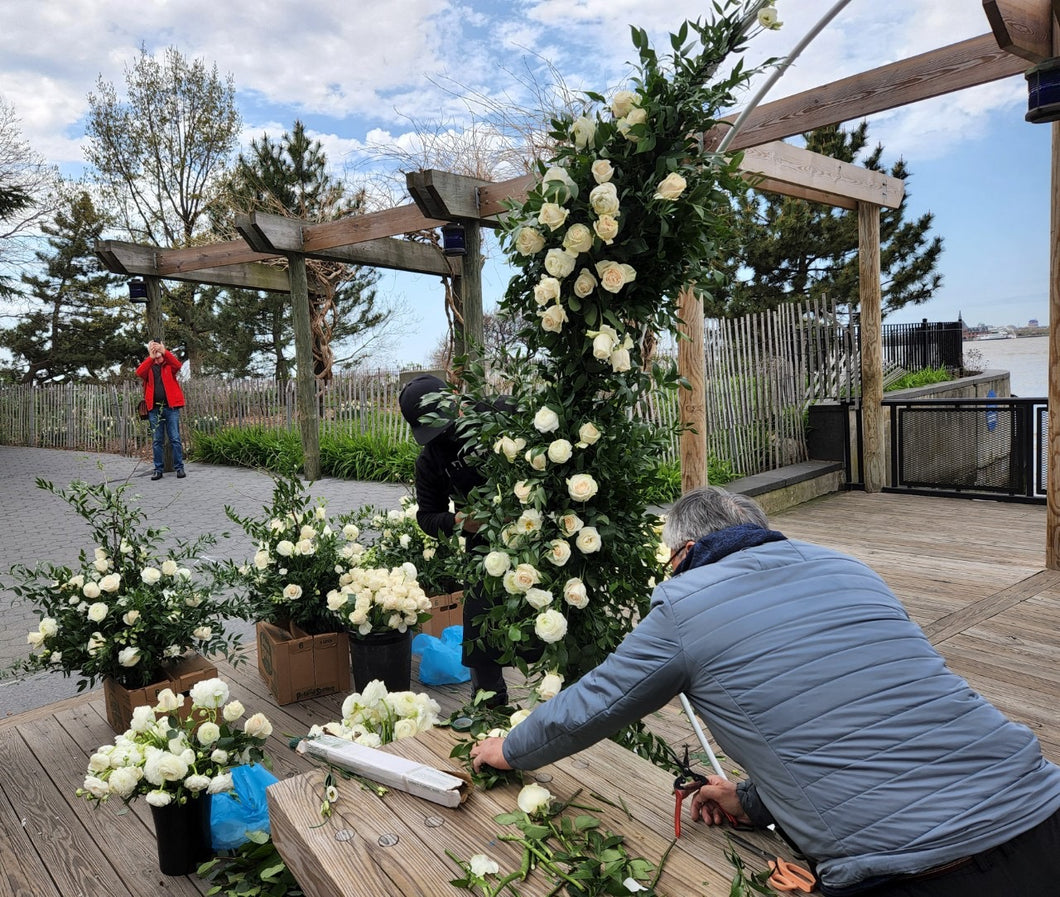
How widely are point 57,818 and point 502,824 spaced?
1.90m

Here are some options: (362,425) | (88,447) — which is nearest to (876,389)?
(362,425)

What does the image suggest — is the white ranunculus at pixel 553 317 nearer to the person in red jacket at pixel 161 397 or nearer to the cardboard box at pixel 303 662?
the cardboard box at pixel 303 662

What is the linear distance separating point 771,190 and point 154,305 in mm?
9347

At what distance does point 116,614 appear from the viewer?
9.70 ft

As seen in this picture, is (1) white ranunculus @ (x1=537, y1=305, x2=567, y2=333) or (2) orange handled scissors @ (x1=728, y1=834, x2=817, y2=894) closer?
(2) orange handled scissors @ (x1=728, y1=834, x2=817, y2=894)

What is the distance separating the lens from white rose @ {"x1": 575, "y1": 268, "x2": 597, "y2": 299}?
81.9 inches

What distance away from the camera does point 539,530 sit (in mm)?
2215

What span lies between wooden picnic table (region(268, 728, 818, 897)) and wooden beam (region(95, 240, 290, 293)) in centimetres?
1064

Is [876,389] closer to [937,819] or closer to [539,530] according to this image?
[539,530]

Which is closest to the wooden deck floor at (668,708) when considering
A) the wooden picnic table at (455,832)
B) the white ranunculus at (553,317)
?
the wooden picnic table at (455,832)

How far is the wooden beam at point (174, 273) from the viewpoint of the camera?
11.3 meters

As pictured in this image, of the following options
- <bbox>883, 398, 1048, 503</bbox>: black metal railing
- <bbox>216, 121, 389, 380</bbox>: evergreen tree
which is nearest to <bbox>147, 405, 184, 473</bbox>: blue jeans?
<bbox>216, 121, 389, 380</bbox>: evergreen tree

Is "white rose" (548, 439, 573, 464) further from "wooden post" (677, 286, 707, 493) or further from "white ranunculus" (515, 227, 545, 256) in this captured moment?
"wooden post" (677, 286, 707, 493)

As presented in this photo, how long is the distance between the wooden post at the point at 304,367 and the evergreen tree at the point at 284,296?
13.9 feet
